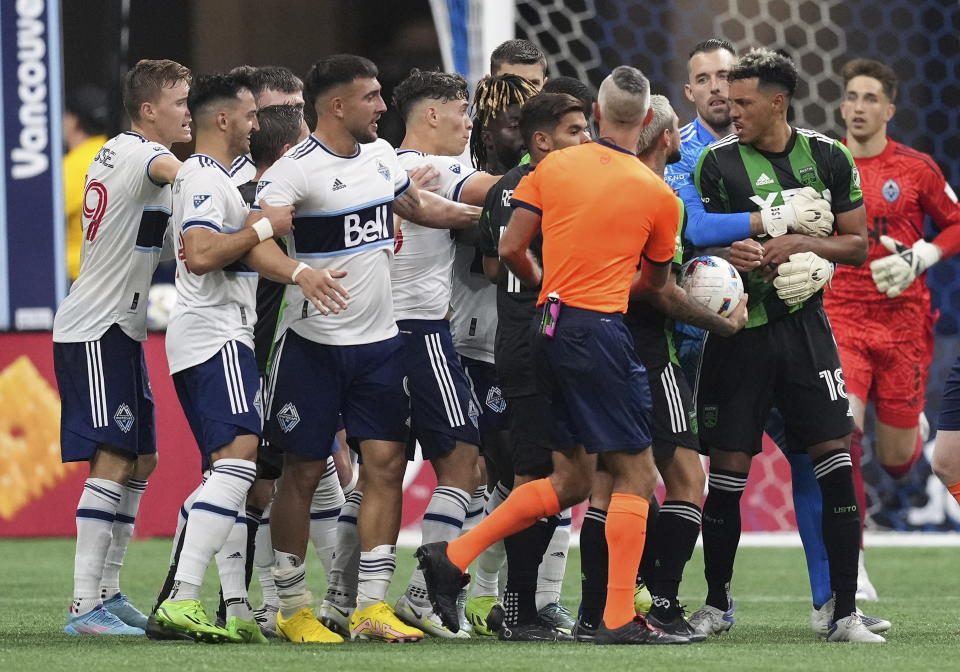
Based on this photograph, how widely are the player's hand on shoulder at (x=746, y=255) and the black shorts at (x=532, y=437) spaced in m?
0.83

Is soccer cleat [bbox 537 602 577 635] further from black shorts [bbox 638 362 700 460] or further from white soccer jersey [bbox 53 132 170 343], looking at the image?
white soccer jersey [bbox 53 132 170 343]

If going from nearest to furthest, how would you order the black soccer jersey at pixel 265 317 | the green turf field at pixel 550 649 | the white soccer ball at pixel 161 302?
1. the green turf field at pixel 550 649
2. the black soccer jersey at pixel 265 317
3. the white soccer ball at pixel 161 302

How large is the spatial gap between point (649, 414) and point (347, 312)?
1120mm

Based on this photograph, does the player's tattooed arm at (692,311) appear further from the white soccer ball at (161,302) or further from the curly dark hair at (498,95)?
the white soccer ball at (161,302)

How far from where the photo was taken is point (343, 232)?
18.7 ft

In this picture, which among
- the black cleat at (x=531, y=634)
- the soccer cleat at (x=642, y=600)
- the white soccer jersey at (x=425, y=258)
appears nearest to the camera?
the black cleat at (x=531, y=634)

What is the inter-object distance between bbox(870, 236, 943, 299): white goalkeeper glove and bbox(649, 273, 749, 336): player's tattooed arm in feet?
6.55

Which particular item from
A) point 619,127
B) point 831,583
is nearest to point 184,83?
point 619,127

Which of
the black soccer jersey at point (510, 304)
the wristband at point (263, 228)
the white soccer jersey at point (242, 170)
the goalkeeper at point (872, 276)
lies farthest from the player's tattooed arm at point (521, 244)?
the goalkeeper at point (872, 276)

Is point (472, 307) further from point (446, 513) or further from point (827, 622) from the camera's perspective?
point (827, 622)

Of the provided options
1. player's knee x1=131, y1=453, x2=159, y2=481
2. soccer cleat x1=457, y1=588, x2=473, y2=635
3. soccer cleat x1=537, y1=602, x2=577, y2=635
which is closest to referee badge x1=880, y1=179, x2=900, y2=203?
soccer cleat x1=537, y1=602, x2=577, y2=635

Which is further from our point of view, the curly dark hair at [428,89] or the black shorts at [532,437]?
the curly dark hair at [428,89]

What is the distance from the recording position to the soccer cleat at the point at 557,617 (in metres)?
5.97

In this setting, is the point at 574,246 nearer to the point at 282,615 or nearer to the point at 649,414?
the point at 649,414
